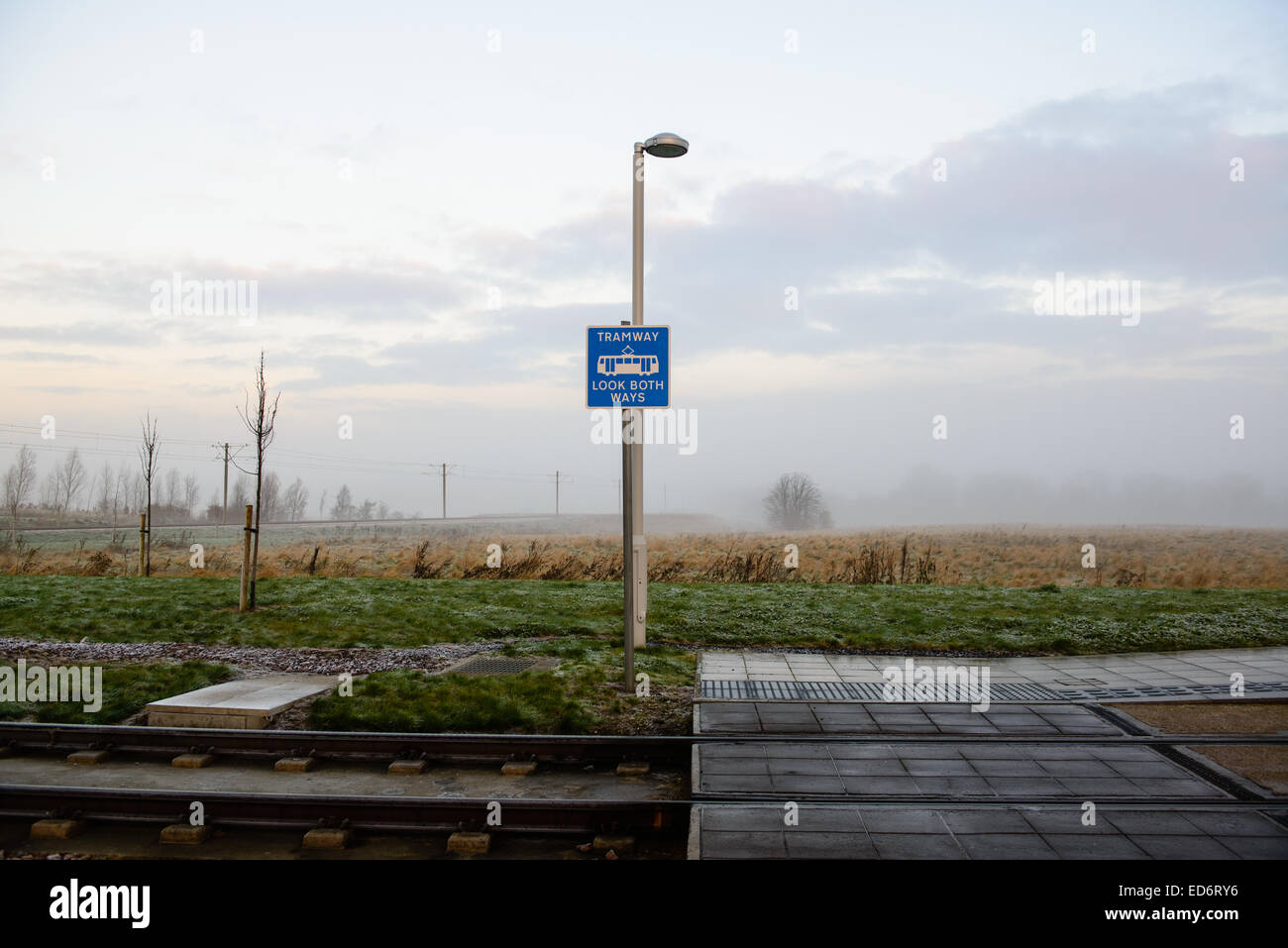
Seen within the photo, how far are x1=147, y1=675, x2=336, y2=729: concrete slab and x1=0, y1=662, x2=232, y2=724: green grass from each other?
0.94 ft

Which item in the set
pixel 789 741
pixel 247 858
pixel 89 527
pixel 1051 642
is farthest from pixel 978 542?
pixel 89 527

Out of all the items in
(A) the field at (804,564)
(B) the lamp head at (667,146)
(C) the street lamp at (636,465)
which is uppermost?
(B) the lamp head at (667,146)

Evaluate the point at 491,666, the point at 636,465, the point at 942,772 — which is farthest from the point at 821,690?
the point at 491,666

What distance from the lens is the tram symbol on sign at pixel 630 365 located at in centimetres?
934

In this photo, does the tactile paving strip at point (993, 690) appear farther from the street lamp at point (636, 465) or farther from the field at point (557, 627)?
the street lamp at point (636, 465)

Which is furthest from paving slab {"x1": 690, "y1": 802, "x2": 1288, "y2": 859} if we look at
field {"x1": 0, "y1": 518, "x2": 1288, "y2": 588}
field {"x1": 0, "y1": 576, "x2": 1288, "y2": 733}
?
field {"x1": 0, "y1": 518, "x2": 1288, "y2": 588}

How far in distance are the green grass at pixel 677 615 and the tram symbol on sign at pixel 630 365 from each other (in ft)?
12.8

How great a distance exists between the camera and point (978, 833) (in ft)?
16.5

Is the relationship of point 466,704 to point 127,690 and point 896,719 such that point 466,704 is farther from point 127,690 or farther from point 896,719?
point 896,719

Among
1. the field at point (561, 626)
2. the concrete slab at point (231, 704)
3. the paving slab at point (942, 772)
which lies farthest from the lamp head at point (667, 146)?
the concrete slab at point (231, 704)

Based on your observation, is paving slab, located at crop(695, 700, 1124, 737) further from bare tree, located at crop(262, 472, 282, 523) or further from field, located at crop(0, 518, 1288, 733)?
bare tree, located at crop(262, 472, 282, 523)

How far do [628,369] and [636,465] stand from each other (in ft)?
4.30

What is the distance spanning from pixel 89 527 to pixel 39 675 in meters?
59.9

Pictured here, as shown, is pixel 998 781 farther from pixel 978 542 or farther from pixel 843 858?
pixel 978 542
